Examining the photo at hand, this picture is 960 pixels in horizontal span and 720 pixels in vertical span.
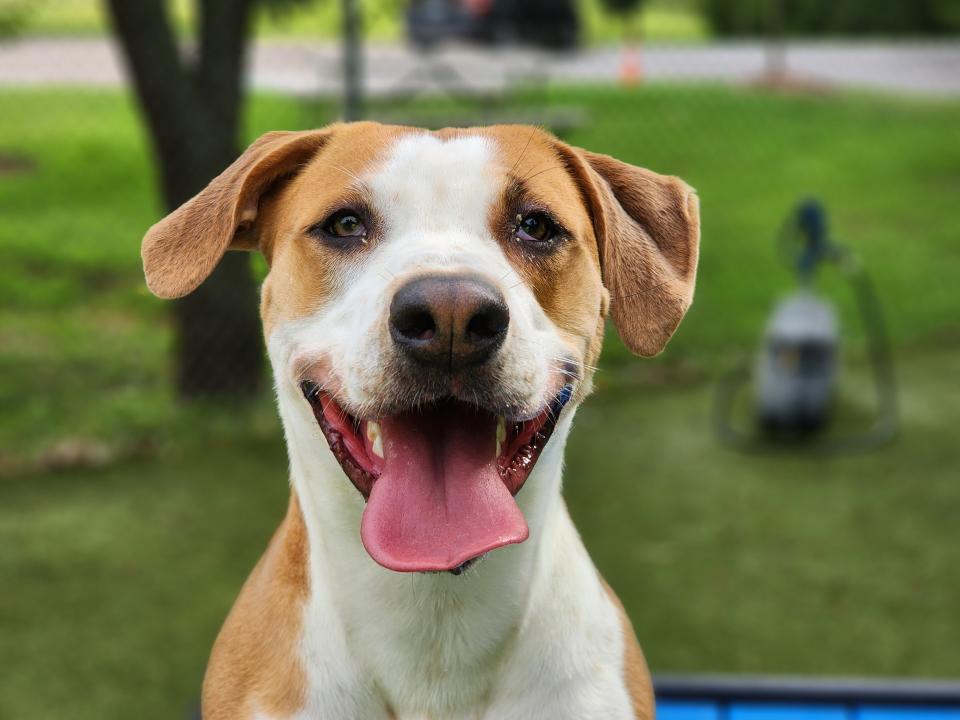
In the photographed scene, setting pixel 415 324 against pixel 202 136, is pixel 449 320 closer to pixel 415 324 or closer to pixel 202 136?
pixel 415 324

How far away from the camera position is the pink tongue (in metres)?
1.75

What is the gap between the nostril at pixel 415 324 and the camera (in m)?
1.66

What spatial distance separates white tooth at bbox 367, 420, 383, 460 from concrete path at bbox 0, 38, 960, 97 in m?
7.34

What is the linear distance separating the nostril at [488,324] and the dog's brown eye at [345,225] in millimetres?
356

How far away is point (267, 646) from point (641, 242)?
3.02 ft

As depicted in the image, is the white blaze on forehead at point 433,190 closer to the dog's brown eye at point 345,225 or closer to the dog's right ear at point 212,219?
the dog's brown eye at point 345,225

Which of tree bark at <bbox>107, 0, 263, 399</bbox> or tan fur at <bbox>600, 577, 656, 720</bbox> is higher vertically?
tan fur at <bbox>600, 577, 656, 720</bbox>

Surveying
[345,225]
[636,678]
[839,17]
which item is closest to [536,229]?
[345,225]

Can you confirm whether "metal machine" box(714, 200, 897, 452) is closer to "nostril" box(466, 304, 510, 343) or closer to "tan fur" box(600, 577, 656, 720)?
"tan fur" box(600, 577, 656, 720)

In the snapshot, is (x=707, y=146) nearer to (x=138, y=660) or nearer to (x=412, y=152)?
(x=138, y=660)

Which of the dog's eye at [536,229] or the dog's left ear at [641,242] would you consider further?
the dog's left ear at [641,242]

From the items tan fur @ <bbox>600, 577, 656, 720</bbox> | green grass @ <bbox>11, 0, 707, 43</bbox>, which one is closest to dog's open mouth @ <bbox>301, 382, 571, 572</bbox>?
tan fur @ <bbox>600, 577, 656, 720</bbox>

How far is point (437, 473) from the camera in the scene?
1.82 m

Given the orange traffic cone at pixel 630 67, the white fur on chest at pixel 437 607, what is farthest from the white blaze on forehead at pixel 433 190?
the orange traffic cone at pixel 630 67
